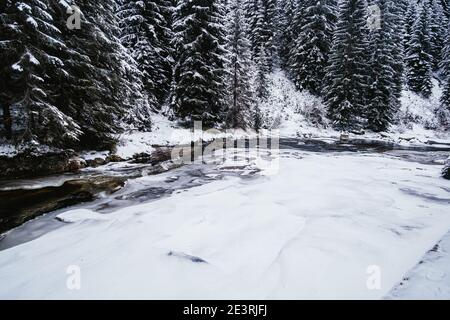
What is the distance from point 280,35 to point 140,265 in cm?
4072

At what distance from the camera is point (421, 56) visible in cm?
3472

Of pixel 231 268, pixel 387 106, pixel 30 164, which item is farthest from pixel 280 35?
pixel 231 268

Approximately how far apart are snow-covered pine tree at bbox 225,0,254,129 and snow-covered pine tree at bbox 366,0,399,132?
12.2 meters

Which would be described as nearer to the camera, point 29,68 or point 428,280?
point 428,280

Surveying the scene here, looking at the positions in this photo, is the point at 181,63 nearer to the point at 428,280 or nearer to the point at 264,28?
the point at 428,280

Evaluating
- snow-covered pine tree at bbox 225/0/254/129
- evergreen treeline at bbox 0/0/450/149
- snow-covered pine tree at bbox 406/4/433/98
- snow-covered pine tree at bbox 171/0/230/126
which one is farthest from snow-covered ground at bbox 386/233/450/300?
snow-covered pine tree at bbox 406/4/433/98

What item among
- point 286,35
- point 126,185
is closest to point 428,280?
point 126,185

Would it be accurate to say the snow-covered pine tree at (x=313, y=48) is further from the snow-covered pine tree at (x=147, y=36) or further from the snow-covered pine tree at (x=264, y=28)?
the snow-covered pine tree at (x=147, y=36)

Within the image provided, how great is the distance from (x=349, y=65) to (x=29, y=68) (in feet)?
82.0

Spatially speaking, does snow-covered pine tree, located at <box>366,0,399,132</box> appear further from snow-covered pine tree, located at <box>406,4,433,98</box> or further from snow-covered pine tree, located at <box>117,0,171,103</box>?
snow-covered pine tree, located at <box>117,0,171,103</box>

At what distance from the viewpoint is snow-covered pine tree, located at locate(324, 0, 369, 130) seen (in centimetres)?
2552

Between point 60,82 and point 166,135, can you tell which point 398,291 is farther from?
point 166,135

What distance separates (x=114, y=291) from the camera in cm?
315

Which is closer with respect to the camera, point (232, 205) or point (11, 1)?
point (232, 205)
